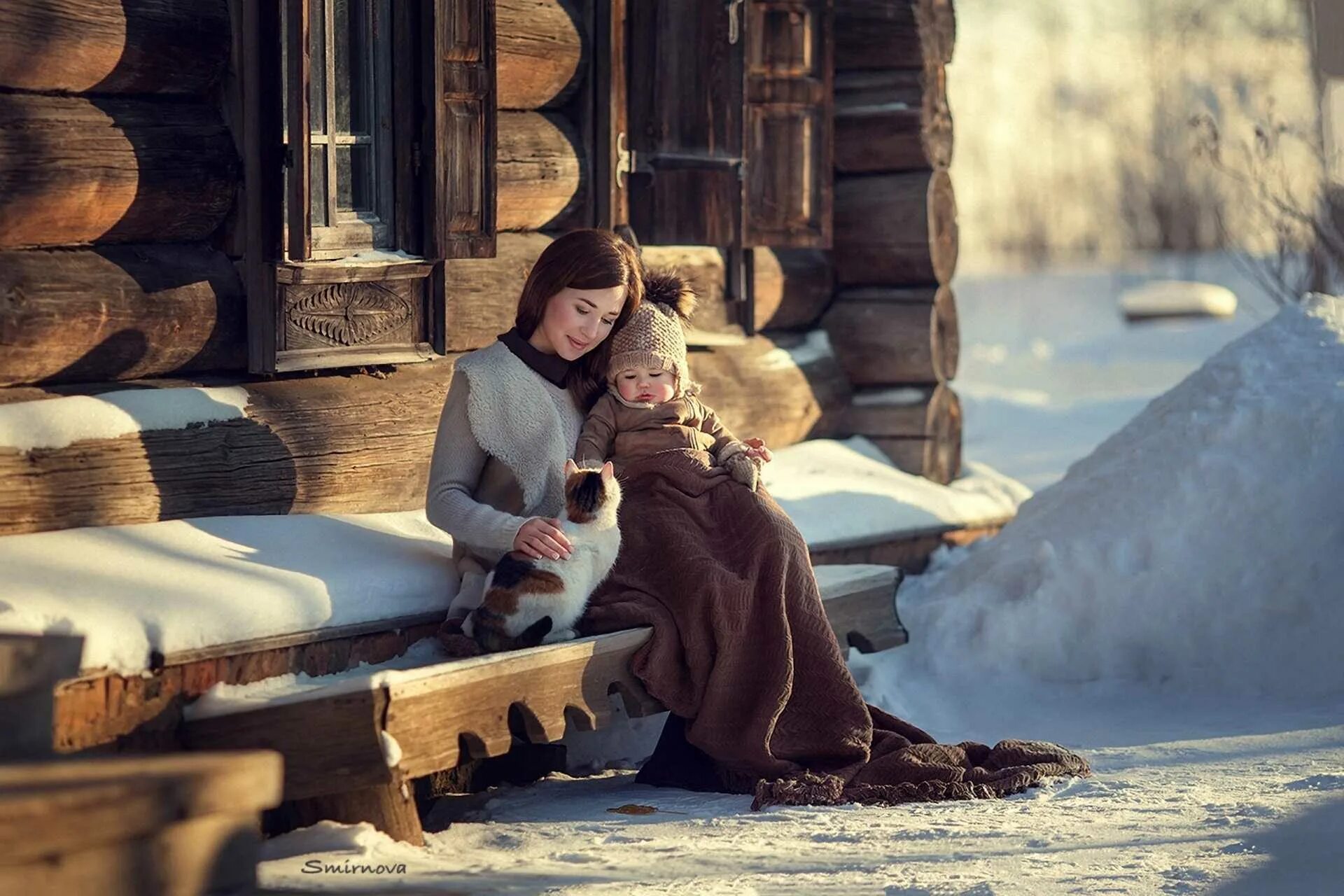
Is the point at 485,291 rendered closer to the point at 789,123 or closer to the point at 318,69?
the point at 318,69

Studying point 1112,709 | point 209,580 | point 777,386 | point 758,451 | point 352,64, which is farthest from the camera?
point 777,386

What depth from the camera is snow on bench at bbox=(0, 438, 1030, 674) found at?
419 centimetres

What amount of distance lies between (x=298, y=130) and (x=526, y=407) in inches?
41.9

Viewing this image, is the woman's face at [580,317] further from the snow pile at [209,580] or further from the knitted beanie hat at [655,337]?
the snow pile at [209,580]

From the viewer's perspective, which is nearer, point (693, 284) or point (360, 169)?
point (360, 169)

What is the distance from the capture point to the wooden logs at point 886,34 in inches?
324

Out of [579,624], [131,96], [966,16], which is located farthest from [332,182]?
[966,16]

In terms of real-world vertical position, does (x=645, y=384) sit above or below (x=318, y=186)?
below

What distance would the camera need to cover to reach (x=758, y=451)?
5273mm

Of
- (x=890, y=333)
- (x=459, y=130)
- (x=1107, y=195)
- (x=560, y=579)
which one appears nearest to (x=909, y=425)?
(x=890, y=333)

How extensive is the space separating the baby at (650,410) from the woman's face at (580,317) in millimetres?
83

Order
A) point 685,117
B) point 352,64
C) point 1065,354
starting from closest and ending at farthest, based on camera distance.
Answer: point 352,64, point 685,117, point 1065,354

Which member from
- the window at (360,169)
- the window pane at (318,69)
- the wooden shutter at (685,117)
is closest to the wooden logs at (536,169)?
the wooden shutter at (685,117)

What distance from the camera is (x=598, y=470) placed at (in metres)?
4.89
